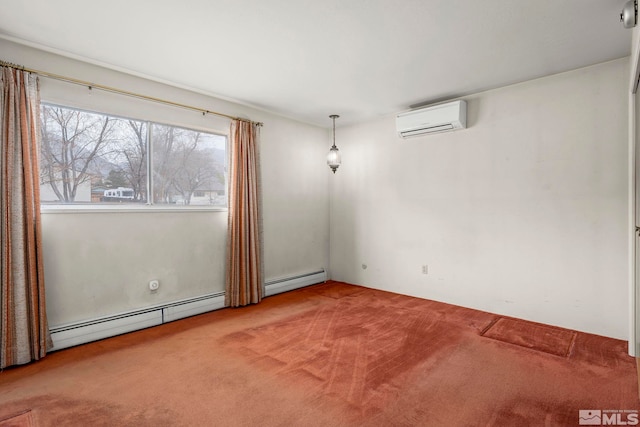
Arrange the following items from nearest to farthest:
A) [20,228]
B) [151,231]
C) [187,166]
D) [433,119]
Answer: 1. [20,228]
2. [151,231]
3. [187,166]
4. [433,119]

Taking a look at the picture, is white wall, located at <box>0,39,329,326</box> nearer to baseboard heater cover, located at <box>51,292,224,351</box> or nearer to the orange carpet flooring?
baseboard heater cover, located at <box>51,292,224,351</box>

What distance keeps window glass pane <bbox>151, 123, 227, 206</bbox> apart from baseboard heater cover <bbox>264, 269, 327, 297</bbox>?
4.64ft

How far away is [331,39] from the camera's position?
2.71 metres

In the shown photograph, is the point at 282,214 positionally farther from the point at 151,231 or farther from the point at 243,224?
the point at 151,231

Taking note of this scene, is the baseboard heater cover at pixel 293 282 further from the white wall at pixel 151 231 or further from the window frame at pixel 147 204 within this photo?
the window frame at pixel 147 204

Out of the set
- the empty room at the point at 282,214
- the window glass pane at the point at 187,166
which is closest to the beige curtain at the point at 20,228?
the empty room at the point at 282,214

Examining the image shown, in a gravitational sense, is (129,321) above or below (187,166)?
below

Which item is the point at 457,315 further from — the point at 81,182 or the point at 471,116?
the point at 81,182

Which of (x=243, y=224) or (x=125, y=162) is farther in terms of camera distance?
(x=243, y=224)

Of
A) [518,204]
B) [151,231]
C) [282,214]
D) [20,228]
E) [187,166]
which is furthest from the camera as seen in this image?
[282,214]

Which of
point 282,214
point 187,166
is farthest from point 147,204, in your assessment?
point 282,214

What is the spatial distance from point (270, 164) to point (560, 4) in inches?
141

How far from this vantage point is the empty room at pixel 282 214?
2270 millimetres

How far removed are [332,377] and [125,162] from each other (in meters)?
2.99
